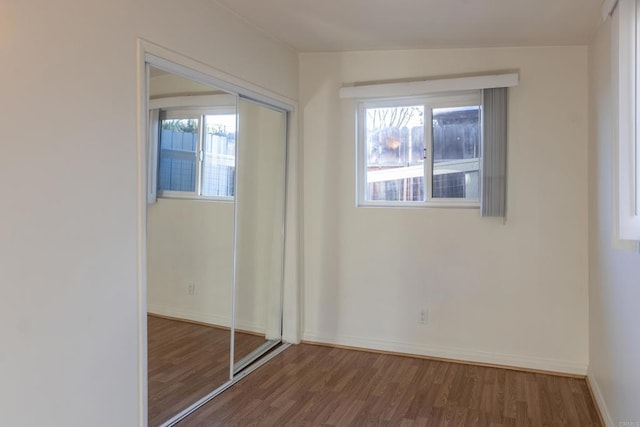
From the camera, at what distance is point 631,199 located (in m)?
1.93

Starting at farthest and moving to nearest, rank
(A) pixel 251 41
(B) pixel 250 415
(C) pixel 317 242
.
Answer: (C) pixel 317 242 < (A) pixel 251 41 < (B) pixel 250 415

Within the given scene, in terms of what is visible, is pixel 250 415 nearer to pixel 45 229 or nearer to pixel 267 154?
pixel 45 229

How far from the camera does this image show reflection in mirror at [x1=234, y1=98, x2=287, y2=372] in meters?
3.43

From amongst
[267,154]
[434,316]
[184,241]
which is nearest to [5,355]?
[184,241]

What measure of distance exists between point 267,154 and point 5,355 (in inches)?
93.8

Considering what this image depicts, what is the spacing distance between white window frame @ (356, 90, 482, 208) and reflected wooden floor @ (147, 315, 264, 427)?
5.30 ft

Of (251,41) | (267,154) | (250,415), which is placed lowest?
(250,415)

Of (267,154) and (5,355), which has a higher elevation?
(267,154)

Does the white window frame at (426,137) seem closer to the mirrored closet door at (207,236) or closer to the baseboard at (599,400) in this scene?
the mirrored closet door at (207,236)

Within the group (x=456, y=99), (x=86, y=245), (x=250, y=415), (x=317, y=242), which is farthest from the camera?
(x=317, y=242)

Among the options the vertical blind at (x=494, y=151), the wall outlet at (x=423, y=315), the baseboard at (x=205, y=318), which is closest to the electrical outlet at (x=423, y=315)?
the wall outlet at (x=423, y=315)

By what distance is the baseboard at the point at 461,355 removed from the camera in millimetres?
3369

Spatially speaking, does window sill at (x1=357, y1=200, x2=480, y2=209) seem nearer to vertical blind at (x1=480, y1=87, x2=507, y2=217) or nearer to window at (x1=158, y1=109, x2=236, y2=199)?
vertical blind at (x1=480, y1=87, x2=507, y2=217)

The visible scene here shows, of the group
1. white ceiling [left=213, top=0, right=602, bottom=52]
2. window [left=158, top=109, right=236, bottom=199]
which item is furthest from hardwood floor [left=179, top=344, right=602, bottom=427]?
white ceiling [left=213, top=0, right=602, bottom=52]
